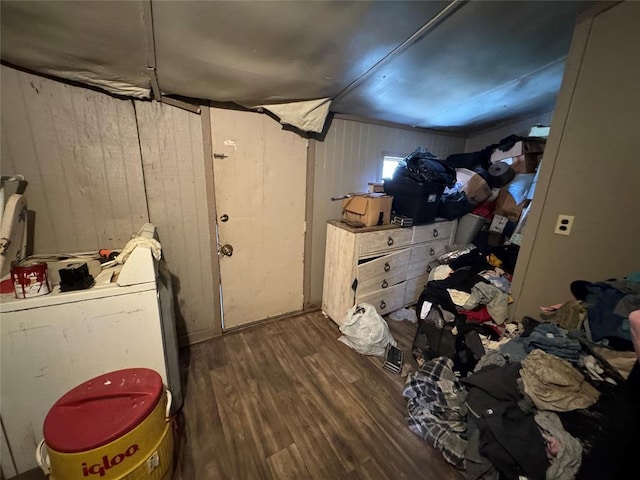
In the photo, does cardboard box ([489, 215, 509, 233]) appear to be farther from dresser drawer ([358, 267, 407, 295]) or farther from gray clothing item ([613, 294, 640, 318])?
gray clothing item ([613, 294, 640, 318])

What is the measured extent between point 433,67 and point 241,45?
117 centimetres

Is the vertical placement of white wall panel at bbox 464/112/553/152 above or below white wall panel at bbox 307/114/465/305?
above

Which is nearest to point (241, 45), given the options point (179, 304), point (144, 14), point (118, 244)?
point (144, 14)

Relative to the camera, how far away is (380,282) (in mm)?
2258

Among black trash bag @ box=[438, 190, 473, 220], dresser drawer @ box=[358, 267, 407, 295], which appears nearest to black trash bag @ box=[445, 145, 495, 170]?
black trash bag @ box=[438, 190, 473, 220]

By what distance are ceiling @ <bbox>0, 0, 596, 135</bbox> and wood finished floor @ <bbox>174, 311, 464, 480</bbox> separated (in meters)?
1.88

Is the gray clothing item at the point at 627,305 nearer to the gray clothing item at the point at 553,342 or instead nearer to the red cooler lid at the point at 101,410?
the gray clothing item at the point at 553,342

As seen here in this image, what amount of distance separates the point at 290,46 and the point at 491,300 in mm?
1884

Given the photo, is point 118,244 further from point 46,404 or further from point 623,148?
point 623,148

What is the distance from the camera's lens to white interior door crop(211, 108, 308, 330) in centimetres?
184

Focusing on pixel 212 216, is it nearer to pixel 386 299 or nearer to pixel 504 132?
pixel 386 299

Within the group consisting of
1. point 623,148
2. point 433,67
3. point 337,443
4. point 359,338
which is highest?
point 433,67

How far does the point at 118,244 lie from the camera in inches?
62.7

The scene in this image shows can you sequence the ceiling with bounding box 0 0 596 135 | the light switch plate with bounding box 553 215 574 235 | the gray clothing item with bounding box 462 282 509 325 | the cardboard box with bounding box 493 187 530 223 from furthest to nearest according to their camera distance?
the cardboard box with bounding box 493 187 530 223, the gray clothing item with bounding box 462 282 509 325, the light switch plate with bounding box 553 215 574 235, the ceiling with bounding box 0 0 596 135
